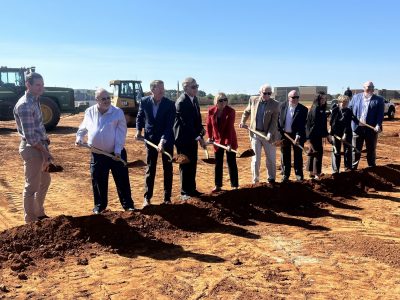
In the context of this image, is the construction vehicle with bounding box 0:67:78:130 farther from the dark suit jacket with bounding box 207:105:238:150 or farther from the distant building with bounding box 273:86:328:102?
the distant building with bounding box 273:86:328:102

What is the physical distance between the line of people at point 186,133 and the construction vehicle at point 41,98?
1220cm

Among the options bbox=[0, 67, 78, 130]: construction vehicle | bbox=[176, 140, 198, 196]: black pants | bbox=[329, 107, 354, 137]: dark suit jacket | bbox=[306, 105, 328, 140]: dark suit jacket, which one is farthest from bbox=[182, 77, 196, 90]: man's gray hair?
bbox=[0, 67, 78, 130]: construction vehicle

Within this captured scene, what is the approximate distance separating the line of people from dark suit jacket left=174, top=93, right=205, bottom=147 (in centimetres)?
1

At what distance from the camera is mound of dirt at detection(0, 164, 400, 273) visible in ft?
15.1

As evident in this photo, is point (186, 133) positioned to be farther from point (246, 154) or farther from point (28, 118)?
point (28, 118)

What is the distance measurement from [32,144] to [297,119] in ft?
14.1

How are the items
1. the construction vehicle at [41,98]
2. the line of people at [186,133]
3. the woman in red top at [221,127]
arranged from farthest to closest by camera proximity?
the construction vehicle at [41,98], the woman in red top at [221,127], the line of people at [186,133]

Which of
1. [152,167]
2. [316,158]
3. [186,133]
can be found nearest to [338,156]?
[316,158]

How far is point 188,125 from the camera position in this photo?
6.11 meters

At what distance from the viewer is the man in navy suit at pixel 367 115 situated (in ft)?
26.9

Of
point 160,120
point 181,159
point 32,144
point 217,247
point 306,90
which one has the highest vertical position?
point 306,90

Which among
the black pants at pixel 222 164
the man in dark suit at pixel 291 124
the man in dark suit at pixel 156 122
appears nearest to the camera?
the man in dark suit at pixel 156 122

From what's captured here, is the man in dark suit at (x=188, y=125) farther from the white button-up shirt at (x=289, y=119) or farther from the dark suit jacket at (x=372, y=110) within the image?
the dark suit jacket at (x=372, y=110)

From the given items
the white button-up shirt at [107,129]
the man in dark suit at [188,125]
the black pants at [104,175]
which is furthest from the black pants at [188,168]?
the white button-up shirt at [107,129]
